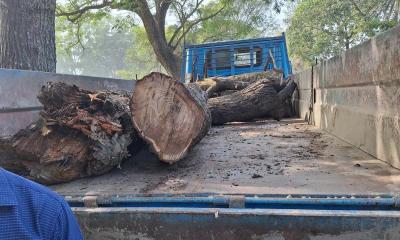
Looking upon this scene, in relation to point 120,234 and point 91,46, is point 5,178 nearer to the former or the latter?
point 120,234

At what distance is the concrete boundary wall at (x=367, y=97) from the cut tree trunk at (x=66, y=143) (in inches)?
65.3

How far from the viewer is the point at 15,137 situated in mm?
2527

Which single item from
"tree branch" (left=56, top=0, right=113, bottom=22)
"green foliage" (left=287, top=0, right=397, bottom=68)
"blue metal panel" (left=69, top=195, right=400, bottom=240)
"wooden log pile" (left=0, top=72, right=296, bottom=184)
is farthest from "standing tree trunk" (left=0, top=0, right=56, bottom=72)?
"green foliage" (left=287, top=0, right=397, bottom=68)

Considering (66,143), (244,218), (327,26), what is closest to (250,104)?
(66,143)

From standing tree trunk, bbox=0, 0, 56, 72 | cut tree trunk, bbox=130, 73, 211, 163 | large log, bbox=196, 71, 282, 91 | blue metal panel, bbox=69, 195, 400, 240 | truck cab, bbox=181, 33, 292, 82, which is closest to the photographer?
blue metal panel, bbox=69, 195, 400, 240

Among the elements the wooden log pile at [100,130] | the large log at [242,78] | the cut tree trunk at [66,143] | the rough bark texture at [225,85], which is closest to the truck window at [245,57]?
the large log at [242,78]

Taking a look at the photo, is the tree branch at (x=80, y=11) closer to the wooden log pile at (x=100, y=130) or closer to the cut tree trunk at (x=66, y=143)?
the wooden log pile at (x=100, y=130)

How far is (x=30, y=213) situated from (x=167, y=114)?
1.99 m

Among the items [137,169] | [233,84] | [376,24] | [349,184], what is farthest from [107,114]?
[376,24]

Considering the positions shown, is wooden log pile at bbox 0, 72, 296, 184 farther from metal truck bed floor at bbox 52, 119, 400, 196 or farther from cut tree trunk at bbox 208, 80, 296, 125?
cut tree trunk at bbox 208, 80, 296, 125

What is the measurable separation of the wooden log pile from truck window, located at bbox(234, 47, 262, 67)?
→ 18.0ft

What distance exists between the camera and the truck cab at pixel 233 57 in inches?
328

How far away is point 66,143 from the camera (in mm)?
2498

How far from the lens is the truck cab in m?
8.34
